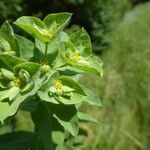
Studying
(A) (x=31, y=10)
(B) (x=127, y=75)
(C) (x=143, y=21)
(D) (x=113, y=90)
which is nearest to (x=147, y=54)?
(B) (x=127, y=75)

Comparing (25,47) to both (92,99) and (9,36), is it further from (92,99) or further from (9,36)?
(92,99)

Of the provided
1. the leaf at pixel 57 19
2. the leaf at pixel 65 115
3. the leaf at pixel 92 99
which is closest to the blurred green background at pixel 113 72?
the leaf at pixel 92 99

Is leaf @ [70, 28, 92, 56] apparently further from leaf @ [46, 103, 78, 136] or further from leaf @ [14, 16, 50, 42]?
leaf @ [46, 103, 78, 136]

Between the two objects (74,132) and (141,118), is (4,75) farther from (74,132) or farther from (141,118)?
(141,118)

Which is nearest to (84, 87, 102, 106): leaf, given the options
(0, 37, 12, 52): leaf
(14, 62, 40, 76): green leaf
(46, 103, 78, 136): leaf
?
(46, 103, 78, 136): leaf

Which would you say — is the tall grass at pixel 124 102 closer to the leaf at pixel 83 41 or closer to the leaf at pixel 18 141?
the leaf at pixel 18 141

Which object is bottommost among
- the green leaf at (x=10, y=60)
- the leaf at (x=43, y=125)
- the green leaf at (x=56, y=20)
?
the leaf at (x=43, y=125)
